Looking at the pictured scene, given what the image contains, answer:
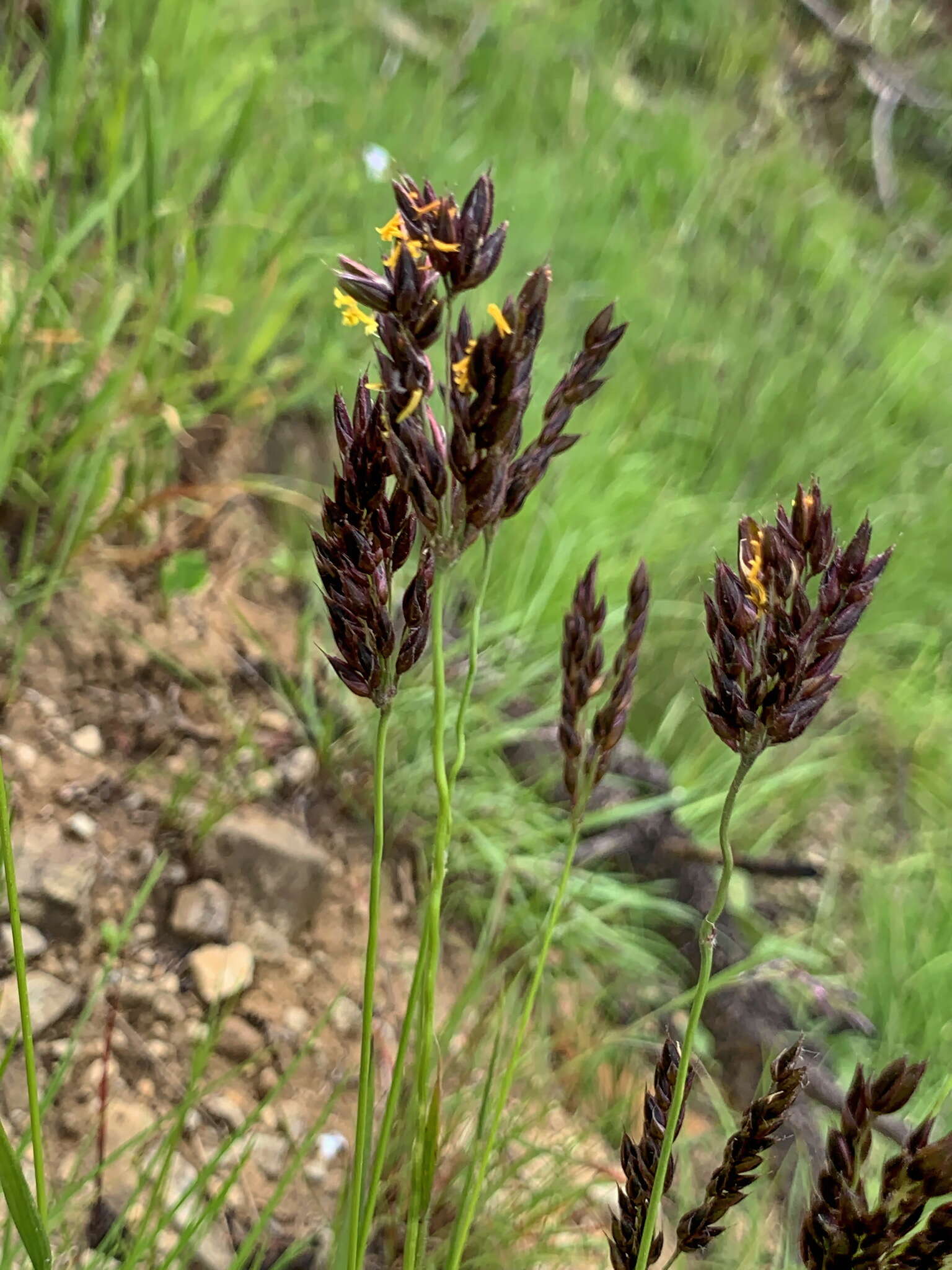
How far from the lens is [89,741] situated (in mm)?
1055

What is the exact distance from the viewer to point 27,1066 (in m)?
0.42

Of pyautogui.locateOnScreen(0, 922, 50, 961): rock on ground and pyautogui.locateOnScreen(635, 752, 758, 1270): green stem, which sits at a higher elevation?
pyautogui.locateOnScreen(0, 922, 50, 961): rock on ground

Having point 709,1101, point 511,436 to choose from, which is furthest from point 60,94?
point 709,1101

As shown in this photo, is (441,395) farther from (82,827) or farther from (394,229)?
(82,827)

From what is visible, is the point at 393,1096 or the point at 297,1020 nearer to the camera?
the point at 393,1096

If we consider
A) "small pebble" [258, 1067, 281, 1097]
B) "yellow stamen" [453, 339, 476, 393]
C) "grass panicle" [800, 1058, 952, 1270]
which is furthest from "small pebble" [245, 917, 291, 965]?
"yellow stamen" [453, 339, 476, 393]

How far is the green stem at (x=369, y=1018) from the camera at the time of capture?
38 cm

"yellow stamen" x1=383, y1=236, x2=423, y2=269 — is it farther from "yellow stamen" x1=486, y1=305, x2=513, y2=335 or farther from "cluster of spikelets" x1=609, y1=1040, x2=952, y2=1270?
"cluster of spikelets" x1=609, y1=1040, x2=952, y2=1270

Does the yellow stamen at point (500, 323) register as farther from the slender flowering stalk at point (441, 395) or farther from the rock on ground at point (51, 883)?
the rock on ground at point (51, 883)

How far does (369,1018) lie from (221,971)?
2.05 ft

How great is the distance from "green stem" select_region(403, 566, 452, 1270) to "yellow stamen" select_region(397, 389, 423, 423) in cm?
7

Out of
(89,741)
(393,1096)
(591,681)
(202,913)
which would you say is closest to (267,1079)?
(202,913)

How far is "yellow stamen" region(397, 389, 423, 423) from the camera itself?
0.35m

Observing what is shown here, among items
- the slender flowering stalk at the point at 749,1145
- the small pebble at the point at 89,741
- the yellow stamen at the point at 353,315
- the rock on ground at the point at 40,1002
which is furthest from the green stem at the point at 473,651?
the small pebble at the point at 89,741
